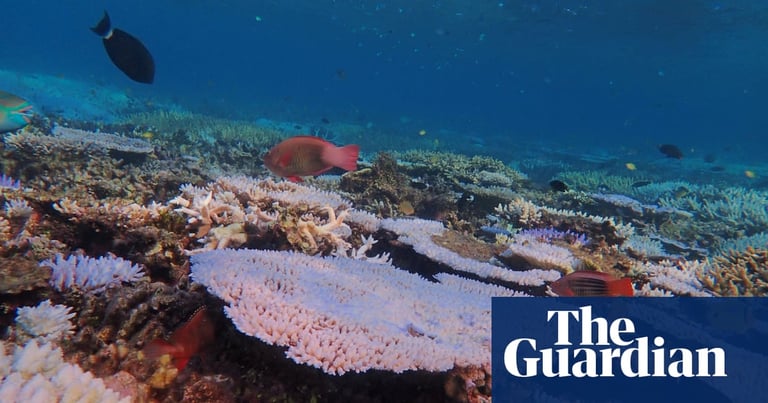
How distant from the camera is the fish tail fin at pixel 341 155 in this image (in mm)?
3570

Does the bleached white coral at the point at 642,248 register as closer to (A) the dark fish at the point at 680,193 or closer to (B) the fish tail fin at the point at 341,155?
(B) the fish tail fin at the point at 341,155

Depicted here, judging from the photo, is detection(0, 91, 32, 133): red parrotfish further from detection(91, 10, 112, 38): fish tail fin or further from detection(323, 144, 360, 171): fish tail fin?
detection(323, 144, 360, 171): fish tail fin

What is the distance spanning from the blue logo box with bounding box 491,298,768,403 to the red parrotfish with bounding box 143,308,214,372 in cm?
166

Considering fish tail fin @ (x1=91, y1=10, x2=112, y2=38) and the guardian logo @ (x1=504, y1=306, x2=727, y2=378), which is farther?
fish tail fin @ (x1=91, y1=10, x2=112, y2=38)

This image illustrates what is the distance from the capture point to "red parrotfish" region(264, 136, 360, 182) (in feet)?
11.8

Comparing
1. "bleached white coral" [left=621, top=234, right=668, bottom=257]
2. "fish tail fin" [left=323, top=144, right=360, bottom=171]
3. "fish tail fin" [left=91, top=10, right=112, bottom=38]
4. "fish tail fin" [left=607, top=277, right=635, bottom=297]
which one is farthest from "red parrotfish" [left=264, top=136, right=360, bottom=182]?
"bleached white coral" [left=621, top=234, right=668, bottom=257]

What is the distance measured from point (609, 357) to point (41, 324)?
3.59 m

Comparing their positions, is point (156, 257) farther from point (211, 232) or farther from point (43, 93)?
point (43, 93)

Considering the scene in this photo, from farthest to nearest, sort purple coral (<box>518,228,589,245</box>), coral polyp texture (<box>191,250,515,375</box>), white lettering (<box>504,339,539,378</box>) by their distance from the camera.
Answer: purple coral (<box>518,228,589,245</box>) < white lettering (<box>504,339,539,378</box>) < coral polyp texture (<box>191,250,515,375</box>)

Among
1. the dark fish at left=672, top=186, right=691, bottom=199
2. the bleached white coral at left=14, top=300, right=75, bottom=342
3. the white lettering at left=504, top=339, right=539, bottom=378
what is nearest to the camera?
the bleached white coral at left=14, top=300, right=75, bottom=342

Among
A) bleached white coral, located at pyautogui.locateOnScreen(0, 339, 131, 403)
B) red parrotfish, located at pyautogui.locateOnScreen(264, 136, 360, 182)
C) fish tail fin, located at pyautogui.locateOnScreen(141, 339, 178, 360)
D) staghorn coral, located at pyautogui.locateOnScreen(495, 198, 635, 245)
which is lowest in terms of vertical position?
bleached white coral, located at pyautogui.locateOnScreen(0, 339, 131, 403)

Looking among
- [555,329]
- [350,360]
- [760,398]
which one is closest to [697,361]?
[760,398]

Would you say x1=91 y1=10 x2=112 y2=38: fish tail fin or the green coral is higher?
the green coral

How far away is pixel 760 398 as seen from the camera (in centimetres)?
348
